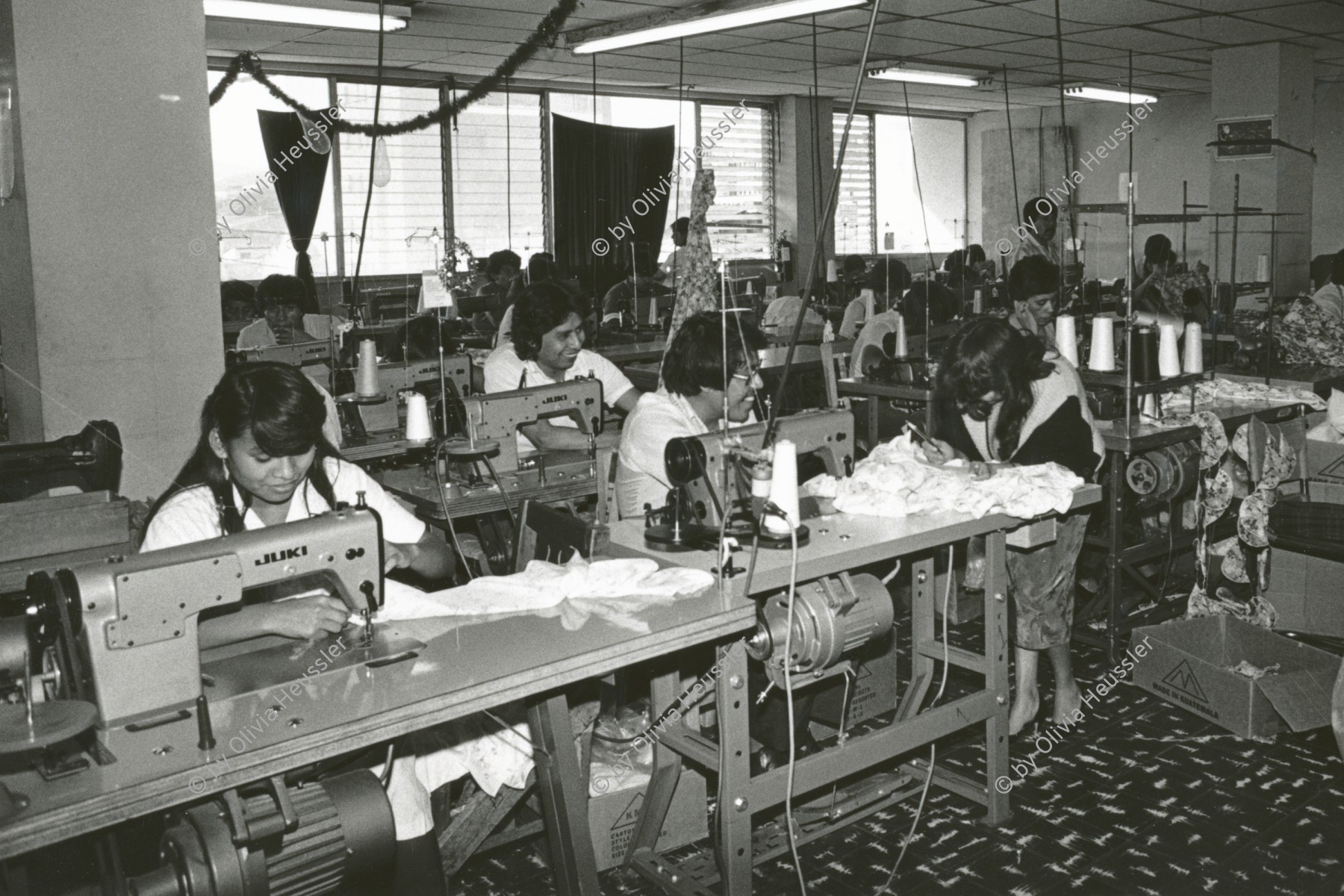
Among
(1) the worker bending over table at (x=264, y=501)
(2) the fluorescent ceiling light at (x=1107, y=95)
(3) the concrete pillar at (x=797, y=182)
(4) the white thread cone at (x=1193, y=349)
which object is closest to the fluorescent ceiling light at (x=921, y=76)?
(2) the fluorescent ceiling light at (x=1107, y=95)

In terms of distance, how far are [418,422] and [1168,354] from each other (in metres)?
2.80

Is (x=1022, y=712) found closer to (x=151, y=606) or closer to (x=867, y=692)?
(x=867, y=692)

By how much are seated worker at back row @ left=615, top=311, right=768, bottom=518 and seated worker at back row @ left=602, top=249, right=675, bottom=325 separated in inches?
186

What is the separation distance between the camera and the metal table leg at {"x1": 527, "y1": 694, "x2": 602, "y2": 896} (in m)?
2.22

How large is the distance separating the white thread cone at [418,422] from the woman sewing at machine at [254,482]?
5.03 ft

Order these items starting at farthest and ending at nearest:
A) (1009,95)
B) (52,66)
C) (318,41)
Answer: (1009,95)
(318,41)
(52,66)

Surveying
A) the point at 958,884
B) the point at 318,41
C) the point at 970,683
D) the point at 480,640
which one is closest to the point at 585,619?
the point at 480,640

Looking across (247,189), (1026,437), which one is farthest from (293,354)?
(247,189)

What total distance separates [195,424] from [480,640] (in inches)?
90.9

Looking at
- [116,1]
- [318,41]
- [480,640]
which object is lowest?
[480,640]

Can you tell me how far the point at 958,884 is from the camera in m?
2.73

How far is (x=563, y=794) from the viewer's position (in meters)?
2.23

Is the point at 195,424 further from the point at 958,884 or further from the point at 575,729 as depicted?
the point at 958,884

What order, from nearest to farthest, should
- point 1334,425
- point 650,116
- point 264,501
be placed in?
point 264,501
point 1334,425
point 650,116
